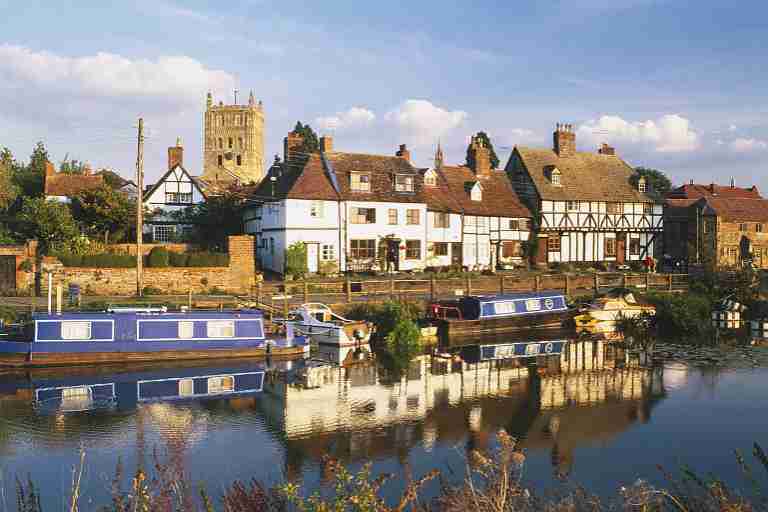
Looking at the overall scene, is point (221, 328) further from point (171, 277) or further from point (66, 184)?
point (66, 184)

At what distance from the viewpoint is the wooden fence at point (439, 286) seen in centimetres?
3769

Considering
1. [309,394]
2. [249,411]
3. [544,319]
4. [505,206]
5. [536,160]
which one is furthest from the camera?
[536,160]

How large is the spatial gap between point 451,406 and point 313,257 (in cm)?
2524

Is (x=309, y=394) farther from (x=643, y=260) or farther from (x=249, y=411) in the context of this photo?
(x=643, y=260)

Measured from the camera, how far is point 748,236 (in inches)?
2344

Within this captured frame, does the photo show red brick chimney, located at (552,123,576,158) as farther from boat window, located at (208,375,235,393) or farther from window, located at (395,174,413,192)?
boat window, located at (208,375,235,393)

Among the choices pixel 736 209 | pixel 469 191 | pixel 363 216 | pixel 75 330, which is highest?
pixel 469 191

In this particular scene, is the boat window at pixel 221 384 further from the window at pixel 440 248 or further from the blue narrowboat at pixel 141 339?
the window at pixel 440 248

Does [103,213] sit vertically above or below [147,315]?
above

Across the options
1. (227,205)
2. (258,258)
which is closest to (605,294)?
(258,258)

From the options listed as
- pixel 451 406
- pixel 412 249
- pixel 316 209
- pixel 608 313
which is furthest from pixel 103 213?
pixel 608 313

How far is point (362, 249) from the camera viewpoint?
47594 millimetres

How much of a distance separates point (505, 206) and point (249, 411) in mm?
37316

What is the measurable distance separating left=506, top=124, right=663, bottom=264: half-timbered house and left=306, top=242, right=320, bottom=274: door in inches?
737
